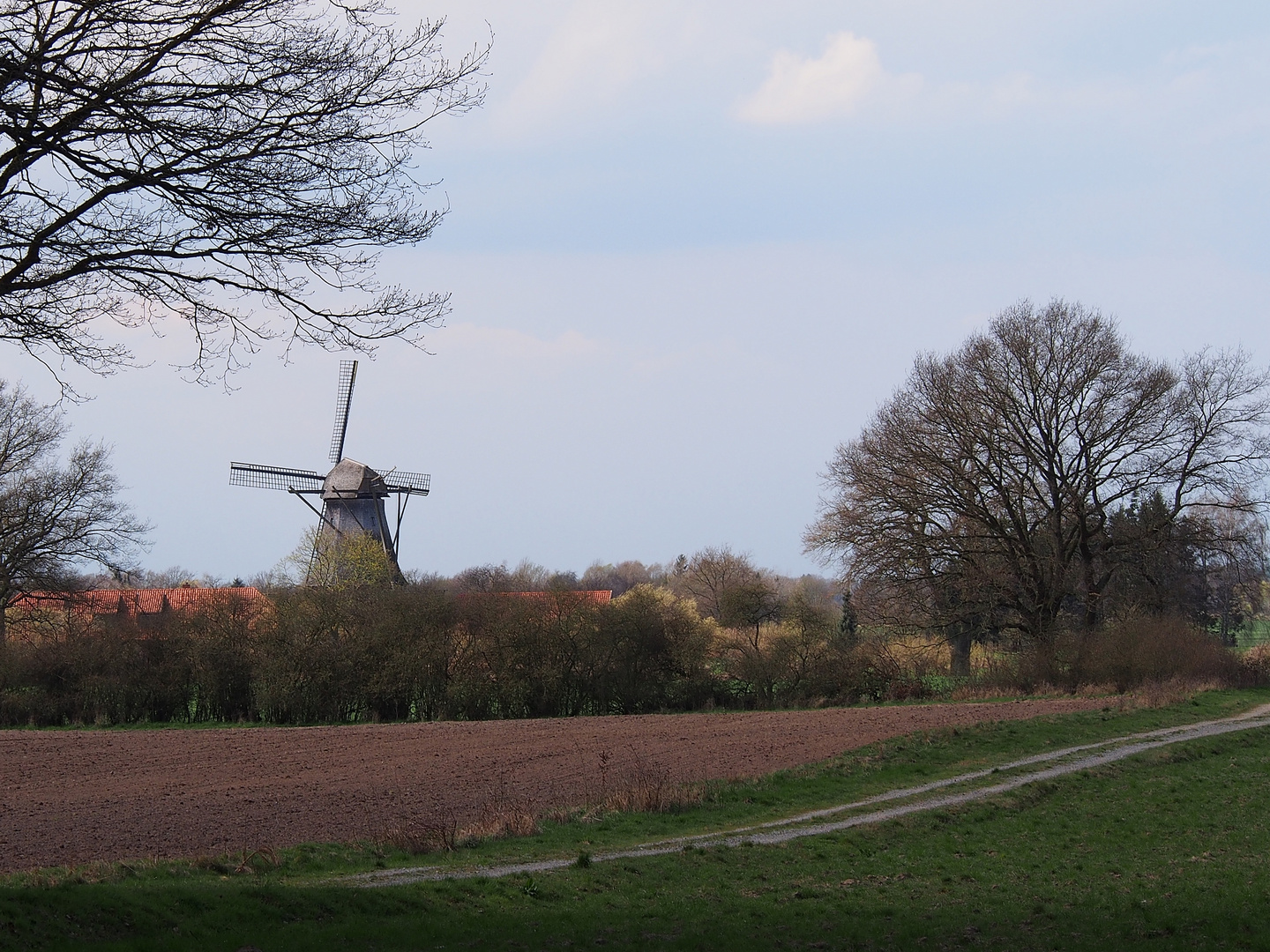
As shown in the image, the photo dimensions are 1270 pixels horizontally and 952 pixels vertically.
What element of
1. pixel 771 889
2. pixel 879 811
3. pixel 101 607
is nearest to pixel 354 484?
pixel 101 607

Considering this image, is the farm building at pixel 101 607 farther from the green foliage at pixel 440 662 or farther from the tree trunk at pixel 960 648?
the tree trunk at pixel 960 648

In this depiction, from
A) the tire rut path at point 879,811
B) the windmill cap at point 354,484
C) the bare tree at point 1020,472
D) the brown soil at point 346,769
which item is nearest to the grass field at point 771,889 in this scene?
the tire rut path at point 879,811

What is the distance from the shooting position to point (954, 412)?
3834 cm

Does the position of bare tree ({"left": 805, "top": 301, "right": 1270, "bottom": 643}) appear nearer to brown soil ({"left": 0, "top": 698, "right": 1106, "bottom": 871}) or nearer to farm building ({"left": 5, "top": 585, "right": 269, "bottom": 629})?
brown soil ({"left": 0, "top": 698, "right": 1106, "bottom": 871})

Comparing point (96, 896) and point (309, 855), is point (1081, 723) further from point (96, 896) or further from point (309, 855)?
point (96, 896)

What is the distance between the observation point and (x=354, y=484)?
193ft

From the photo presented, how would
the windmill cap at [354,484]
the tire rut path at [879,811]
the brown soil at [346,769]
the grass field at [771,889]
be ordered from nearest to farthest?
the grass field at [771,889]
the tire rut path at [879,811]
the brown soil at [346,769]
the windmill cap at [354,484]

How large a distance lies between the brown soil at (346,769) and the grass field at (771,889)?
2.86 metres

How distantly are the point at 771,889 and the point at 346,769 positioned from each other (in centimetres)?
1509

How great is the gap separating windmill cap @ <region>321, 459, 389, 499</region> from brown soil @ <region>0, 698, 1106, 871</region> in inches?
927

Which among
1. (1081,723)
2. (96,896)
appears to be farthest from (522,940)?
(1081,723)

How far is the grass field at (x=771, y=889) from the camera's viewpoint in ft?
29.0

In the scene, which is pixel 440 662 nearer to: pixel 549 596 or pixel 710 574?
pixel 549 596

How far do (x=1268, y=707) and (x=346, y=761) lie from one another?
81.7 ft
